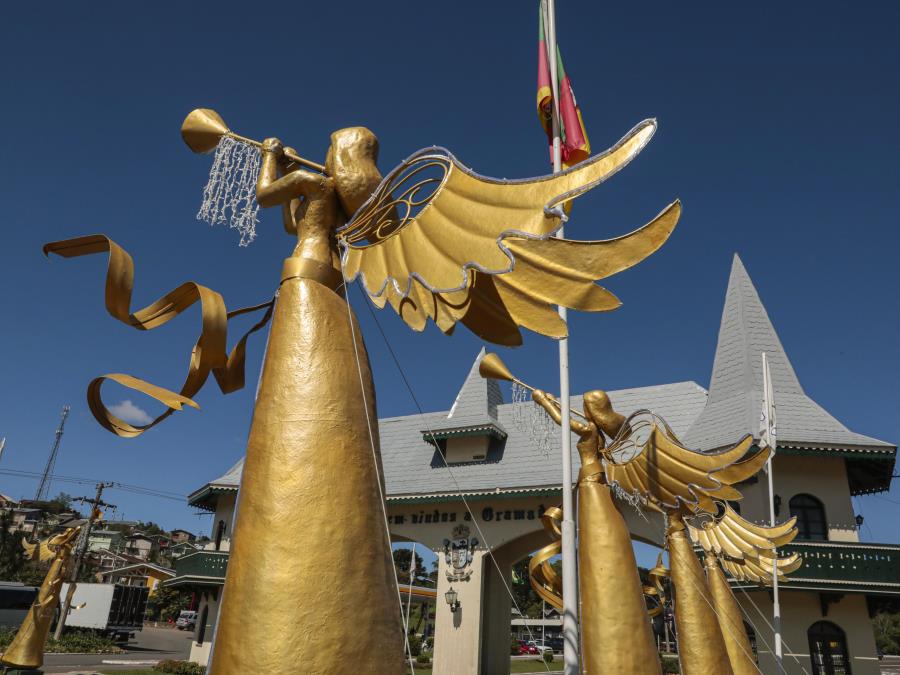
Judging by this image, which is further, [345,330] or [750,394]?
[750,394]

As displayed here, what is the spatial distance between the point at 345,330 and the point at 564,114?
7510mm

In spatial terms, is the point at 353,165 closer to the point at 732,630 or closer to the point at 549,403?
the point at 549,403

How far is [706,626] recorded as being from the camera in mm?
6586

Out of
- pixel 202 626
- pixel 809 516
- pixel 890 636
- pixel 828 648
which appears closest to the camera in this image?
pixel 828 648

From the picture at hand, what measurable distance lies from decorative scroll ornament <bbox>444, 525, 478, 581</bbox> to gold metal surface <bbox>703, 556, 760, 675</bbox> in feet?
35.3

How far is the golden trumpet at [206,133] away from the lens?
3871mm

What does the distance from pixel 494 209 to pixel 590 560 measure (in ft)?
12.3

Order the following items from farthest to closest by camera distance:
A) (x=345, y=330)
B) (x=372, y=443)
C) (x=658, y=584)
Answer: (x=658, y=584) → (x=345, y=330) → (x=372, y=443)

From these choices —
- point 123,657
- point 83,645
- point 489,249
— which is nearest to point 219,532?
point 123,657

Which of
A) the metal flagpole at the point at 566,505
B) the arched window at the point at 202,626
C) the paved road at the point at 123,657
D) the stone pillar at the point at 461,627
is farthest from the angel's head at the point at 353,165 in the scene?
the arched window at the point at 202,626

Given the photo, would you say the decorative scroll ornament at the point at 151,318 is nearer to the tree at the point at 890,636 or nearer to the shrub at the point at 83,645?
the shrub at the point at 83,645

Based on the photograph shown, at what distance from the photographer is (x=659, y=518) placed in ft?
55.4

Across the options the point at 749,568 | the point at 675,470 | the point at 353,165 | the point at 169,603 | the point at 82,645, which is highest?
the point at 353,165

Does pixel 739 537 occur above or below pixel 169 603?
above
